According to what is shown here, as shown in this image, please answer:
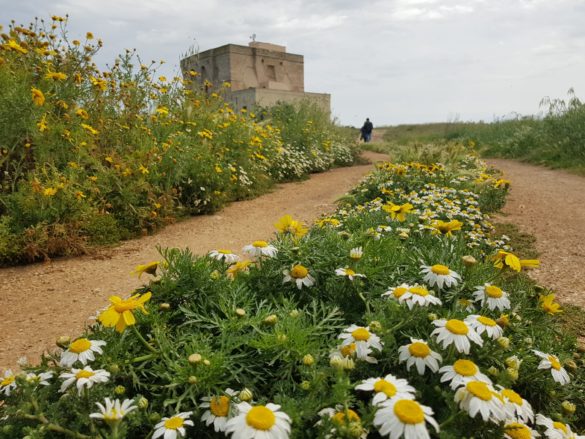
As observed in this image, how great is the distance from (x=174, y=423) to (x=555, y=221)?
5.14 m

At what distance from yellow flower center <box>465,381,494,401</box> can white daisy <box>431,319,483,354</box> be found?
0.12 metres

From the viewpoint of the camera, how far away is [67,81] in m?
4.88

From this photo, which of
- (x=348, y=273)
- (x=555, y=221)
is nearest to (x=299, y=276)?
(x=348, y=273)

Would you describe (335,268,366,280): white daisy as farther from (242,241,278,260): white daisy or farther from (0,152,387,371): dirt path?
(0,152,387,371): dirt path

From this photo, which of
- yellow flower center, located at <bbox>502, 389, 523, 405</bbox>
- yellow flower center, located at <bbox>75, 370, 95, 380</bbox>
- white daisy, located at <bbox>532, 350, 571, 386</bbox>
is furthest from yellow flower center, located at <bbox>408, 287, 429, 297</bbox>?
yellow flower center, located at <bbox>75, 370, 95, 380</bbox>

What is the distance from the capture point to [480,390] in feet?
3.80

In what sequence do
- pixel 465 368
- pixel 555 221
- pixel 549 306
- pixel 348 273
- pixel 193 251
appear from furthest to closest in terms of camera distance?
pixel 555 221 < pixel 193 251 < pixel 549 306 < pixel 348 273 < pixel 465 368

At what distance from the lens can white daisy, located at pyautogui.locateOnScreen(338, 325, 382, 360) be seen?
1.36 metres

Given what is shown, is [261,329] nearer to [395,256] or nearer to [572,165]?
[395,256]

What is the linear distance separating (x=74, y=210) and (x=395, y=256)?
11.4ft

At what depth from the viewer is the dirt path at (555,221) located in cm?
343

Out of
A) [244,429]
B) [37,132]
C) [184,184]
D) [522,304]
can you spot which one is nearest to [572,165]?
[184,184]

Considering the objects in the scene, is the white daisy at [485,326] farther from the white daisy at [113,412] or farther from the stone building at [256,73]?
the stone building at [256,73]

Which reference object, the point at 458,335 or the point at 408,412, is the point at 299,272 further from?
the point at 408,412
